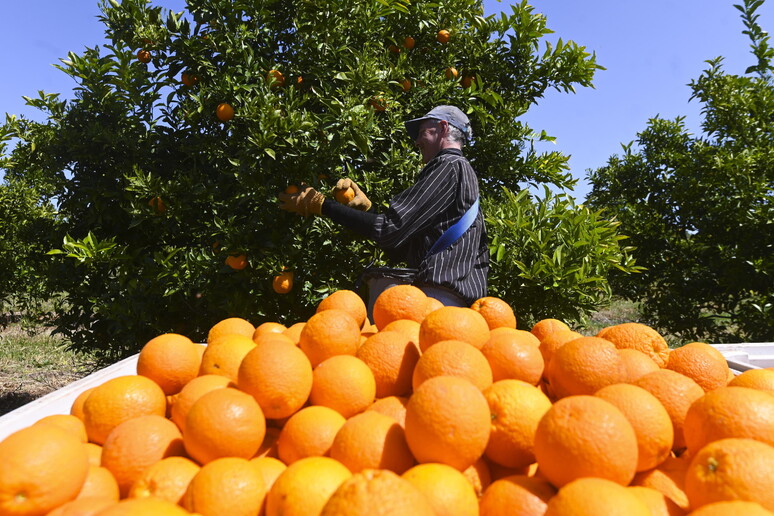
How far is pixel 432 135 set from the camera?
9.83 ft

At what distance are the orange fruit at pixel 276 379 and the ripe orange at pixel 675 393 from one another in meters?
0.96

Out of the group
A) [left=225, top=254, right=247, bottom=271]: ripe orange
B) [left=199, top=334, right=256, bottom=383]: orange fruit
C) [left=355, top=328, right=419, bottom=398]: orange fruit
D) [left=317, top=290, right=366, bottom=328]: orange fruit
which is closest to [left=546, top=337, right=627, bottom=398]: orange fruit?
[left=355, top=328, right=419, bottom=398]: orange fruit

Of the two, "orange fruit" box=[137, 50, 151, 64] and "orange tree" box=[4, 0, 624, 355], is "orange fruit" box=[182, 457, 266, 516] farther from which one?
"orange fruit" box=[137, 50, 151, 64]

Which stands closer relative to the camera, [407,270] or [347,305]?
[347,305]

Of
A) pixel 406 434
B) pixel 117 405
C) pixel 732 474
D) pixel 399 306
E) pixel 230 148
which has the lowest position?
pixel 732 474

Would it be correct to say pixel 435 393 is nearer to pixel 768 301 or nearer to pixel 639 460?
pixel 639 460

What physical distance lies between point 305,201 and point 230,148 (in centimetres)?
128

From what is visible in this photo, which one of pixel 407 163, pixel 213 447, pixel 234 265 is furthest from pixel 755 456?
pixel 407 163

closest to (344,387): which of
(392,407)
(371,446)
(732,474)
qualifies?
(392,407)

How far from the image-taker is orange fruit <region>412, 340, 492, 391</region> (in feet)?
4.18

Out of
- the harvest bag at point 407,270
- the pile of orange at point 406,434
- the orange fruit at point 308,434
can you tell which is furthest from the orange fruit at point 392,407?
the harvest bag at point 407,270

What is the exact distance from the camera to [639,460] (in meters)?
1.13

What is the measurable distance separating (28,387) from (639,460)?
6945 mm

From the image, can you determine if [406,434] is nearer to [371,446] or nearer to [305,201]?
[371,446]
